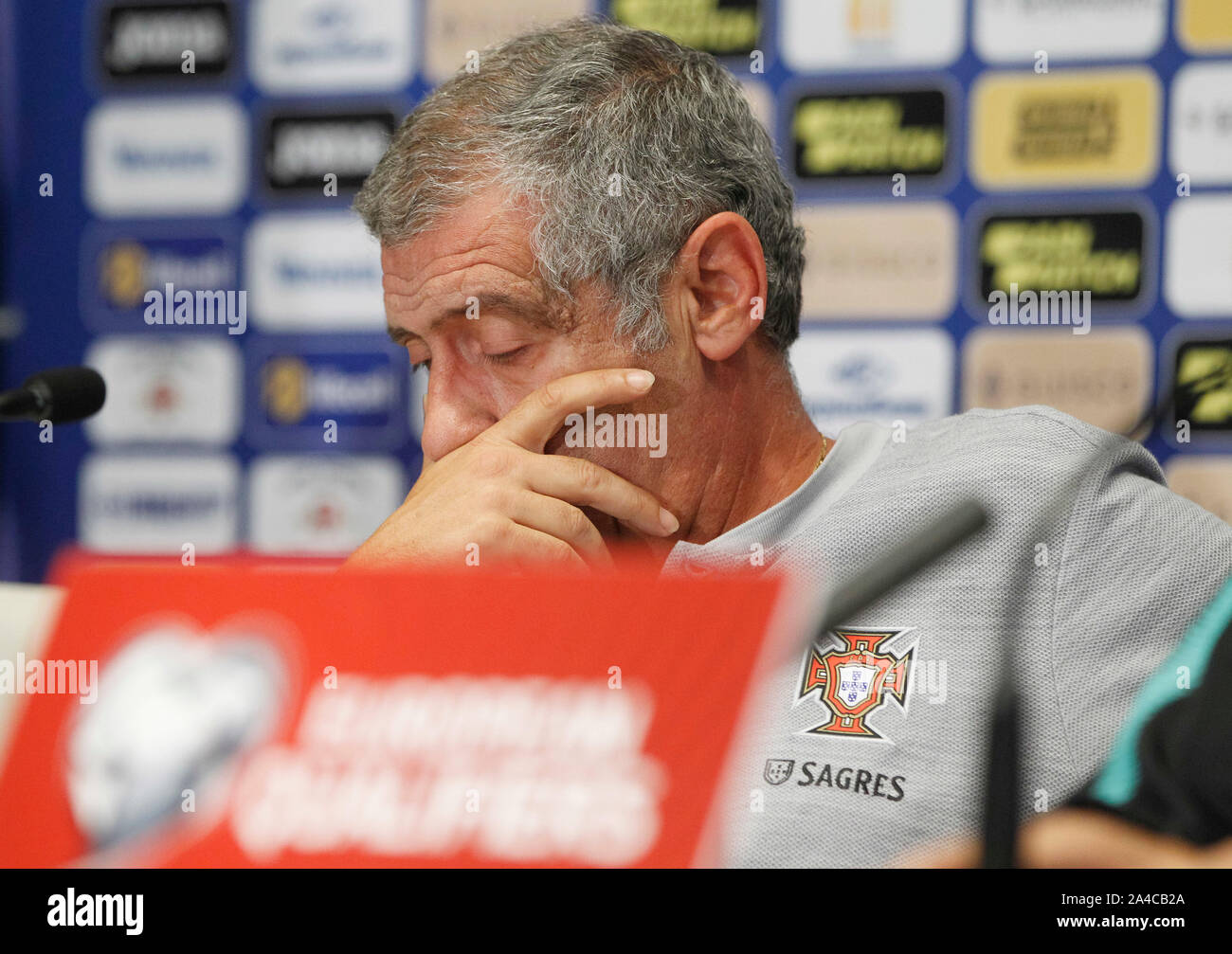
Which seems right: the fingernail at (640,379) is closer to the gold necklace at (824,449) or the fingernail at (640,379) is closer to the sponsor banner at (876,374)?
the gold necklace at (824,449)

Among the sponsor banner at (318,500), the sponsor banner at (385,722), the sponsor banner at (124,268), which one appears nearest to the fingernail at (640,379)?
the sponsor banner at (385,722)

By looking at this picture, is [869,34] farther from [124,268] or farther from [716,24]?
[124,268]

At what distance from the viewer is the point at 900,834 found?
0.86 m

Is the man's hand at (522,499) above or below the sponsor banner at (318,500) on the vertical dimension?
above

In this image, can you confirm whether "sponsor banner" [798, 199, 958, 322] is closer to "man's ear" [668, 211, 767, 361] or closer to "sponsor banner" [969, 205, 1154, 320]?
"sponsor banner" [969, 205, 1154, 320]

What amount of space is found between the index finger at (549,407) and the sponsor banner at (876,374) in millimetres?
1065

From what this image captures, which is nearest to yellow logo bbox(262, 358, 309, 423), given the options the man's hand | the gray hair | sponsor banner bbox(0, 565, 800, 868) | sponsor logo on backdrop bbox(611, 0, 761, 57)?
sponsor logo on backdrop bbox(611, 0, 761, 57)

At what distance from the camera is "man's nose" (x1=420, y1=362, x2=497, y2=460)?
1.03 m

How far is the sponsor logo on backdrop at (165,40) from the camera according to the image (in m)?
2.27

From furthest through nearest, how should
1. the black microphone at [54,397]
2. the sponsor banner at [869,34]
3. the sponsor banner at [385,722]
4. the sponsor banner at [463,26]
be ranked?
the sponsor banner at [463,26], the sponsor banner at [869,34], the black microphone at [54,397], the sponsor banner at [385,722]

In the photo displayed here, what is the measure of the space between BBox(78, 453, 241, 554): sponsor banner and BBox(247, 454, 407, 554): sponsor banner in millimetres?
60
